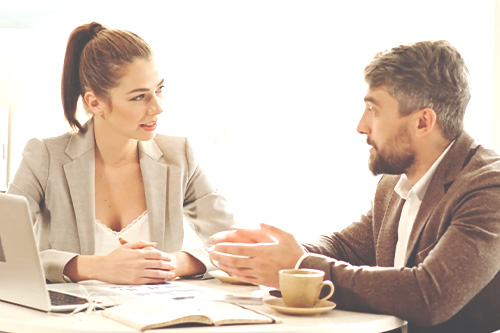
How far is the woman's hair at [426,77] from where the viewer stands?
2033 millimetres

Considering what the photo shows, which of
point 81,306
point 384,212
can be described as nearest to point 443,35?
point 384,212

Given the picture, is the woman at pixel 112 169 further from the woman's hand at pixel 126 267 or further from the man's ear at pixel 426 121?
the man's ear at pixel 426 121

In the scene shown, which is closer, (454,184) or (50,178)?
(454,184)

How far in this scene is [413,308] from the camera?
171cm

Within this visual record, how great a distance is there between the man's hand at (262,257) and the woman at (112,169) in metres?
0.53

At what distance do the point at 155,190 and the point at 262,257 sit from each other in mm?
695

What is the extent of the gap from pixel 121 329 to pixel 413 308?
61 centimetres

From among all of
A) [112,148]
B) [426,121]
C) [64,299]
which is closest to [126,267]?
[64,299]

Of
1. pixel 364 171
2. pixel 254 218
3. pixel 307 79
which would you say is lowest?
pixel 254 218

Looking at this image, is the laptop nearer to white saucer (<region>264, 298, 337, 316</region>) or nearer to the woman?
white saucer (<region>264, 298, 337, 316</region>)

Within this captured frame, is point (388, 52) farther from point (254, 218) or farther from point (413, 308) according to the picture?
point (254, 218)

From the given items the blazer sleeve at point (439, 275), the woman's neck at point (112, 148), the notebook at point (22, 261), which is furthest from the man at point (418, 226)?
the woman's neck at point (112, 148)

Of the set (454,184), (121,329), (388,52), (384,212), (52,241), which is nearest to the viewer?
(121,329)

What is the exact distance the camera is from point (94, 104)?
2.56 metres
